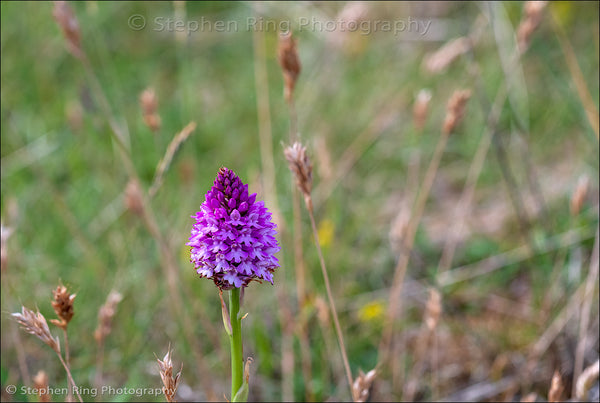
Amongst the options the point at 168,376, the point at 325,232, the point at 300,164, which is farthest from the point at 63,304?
the point at 325,232

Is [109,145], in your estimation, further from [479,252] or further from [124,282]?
[479,252]

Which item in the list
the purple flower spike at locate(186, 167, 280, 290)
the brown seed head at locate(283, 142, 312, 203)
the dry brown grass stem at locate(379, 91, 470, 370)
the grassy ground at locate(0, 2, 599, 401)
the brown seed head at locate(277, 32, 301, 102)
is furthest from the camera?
the grassy ground at locate(0, 2, 599, 401)

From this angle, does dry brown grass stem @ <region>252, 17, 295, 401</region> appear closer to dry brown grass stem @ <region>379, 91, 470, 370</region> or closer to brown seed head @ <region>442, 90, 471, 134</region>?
dry brown grass stem @ <region>379, 91, 470, 370</region>

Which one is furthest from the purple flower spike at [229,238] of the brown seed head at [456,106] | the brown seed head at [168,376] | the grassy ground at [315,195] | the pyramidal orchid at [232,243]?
the brown seed head at [456,106]

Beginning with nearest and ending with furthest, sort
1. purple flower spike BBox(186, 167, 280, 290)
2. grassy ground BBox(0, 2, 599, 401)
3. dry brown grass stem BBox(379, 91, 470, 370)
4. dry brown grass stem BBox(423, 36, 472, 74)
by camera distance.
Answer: purple flower spike BBox(186, 167, 280, 290) < dry brown grass stem BBox(379, 91, 470, 370) < grassy ground BBox(0, 2, 599, 401) < dry brown grass stem BBox(423, 36, 472, 74)

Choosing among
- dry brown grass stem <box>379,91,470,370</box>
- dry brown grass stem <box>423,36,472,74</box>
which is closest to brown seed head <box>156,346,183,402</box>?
dry brown grass stem <box>379,91,470,370</box>

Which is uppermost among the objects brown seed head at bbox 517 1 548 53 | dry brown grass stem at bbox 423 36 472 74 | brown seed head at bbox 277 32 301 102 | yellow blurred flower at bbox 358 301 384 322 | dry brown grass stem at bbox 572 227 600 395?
dry brown grass stem at bbox 423 36 472 74
